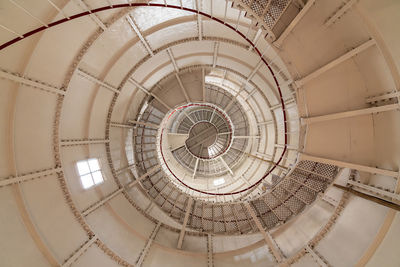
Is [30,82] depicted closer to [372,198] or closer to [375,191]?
[372,198]

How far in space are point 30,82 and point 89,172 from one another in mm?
4318

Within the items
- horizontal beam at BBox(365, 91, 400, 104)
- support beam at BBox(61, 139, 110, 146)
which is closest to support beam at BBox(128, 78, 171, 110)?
support beam at BBox(61, 139, 110, 146)

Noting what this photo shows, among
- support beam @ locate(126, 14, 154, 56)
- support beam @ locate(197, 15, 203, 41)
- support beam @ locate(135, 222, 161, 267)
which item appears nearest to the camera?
support beam @ locate(126, 14, 154, 56)

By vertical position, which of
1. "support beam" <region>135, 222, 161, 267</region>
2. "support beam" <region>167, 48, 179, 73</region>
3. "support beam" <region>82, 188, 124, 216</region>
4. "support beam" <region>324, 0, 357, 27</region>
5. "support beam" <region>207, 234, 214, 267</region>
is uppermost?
"support beam" <region>167, 48, 179, 73</region>

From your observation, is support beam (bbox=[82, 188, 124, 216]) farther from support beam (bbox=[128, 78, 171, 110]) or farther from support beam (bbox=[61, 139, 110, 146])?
support beam (bbox=[128, 78, 171, 110])

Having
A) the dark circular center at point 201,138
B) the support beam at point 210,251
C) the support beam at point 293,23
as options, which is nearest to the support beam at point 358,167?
the support beam at point 293,23

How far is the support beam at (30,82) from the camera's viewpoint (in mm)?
5066

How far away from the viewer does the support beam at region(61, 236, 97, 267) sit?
6.32 m

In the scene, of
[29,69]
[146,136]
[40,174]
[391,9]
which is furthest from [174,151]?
[391,9]

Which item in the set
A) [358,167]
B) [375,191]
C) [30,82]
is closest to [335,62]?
[358,167]

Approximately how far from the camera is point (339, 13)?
4.61 metres

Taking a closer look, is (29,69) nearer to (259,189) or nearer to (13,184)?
(13,184)

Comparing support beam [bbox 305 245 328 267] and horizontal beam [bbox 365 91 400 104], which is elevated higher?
horizontal beam [bbox 365 91 400 104]

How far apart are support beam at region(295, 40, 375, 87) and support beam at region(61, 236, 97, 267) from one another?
9.71 m
